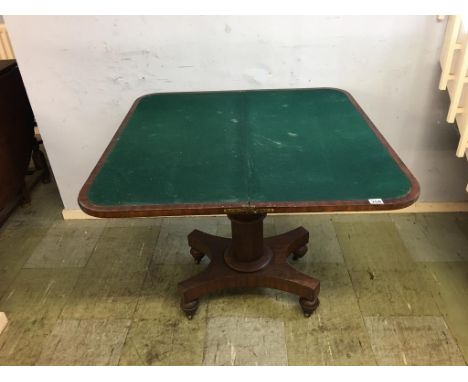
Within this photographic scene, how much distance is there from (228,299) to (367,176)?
3.09ft

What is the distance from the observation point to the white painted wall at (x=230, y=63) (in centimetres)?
187

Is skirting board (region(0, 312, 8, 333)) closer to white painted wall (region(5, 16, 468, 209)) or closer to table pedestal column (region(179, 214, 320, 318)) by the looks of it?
table pedestal column (region(179, 214, 320, 318))

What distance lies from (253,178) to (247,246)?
0.59 meters

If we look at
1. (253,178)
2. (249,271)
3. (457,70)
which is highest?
(457,70)

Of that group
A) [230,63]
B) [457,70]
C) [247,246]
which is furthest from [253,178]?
[457,70]

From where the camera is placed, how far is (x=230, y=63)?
77.4 inches

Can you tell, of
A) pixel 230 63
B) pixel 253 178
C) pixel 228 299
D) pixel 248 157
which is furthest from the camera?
pixel 230 63

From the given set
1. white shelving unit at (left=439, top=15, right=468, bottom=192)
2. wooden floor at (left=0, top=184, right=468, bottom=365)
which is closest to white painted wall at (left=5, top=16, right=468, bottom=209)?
white shelving unit at (left=439, top=15, right=468, bottom=192)

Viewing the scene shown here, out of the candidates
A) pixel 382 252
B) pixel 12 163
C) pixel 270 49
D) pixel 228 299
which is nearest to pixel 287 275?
pixel 228 299

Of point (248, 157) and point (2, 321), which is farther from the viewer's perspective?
point (2, 321)

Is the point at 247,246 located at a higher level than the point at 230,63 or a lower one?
lower

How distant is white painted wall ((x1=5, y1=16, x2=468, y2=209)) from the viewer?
1872 millimetres

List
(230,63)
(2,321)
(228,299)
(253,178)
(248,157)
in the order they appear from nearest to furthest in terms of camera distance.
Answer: (253,178) → (248,157) → (2,321) → (228,299) → (230,63)

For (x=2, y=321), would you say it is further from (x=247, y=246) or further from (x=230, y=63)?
(x=230, y=63)
